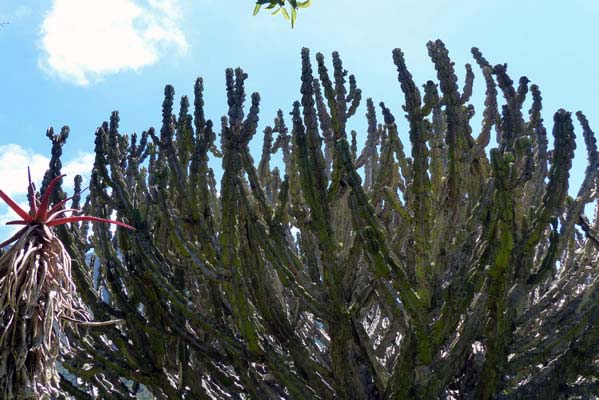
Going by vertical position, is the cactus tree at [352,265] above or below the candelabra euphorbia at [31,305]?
above

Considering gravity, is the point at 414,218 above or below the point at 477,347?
above

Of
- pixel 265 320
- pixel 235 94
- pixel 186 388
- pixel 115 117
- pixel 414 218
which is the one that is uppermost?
pixel 115 117

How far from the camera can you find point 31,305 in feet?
6.60

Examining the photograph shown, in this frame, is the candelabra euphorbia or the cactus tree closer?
the candelabra euphorbia

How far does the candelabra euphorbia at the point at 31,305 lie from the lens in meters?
1.96

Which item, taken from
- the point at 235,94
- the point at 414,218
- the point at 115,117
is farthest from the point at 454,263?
the point at 115,117

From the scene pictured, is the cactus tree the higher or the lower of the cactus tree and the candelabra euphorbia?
the higher

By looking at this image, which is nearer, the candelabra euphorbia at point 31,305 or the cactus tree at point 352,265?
the candelabra euphorbia at point 31,305

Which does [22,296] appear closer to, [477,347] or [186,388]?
[186,388]

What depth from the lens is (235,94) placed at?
4473 millimetres

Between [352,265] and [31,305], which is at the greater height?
[352,265]

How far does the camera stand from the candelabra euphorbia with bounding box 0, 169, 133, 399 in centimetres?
196

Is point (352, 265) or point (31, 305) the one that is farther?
point (352, 265)

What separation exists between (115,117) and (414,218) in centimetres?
305
